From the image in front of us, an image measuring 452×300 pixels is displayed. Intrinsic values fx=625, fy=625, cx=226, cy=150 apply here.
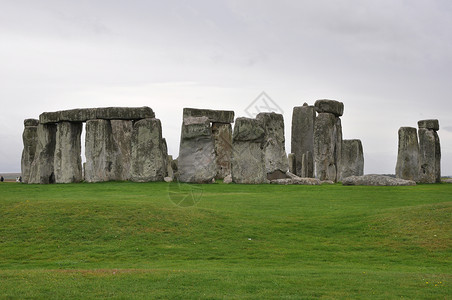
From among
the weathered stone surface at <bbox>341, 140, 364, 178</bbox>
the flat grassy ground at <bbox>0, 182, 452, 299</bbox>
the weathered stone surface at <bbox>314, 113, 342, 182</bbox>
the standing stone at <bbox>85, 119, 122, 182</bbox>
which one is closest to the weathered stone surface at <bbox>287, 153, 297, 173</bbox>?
the weathered stone surface at <bbox>341, 140, 364, 178</bbox>

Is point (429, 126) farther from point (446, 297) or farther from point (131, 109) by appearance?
point (446, 297)

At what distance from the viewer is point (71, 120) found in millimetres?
32094

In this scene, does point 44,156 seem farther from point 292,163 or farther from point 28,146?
point 292,163

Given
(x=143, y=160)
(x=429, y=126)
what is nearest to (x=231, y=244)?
(x=143, y=160)

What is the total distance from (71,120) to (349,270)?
22322 millimetres

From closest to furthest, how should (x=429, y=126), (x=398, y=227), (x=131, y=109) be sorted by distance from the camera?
(x=398, y=227), (x=131, y=109), (x=429, y=126)

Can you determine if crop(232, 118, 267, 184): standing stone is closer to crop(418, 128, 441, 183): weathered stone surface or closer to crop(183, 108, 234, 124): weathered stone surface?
crop(183, 108, 234, 124): weathered stone surface

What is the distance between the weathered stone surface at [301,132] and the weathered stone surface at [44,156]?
1436cm

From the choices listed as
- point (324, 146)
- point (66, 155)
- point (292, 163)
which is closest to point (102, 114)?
point (66, 155)

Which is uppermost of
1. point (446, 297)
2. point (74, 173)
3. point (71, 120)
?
point (71, 120)

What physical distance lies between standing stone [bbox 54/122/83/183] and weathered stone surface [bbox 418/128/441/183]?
1839 cm

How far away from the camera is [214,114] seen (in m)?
36.8

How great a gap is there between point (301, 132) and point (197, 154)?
35.5ft

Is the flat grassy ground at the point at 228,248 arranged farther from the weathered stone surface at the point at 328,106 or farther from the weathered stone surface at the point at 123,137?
the weathered stone surface at the point at 123,137
